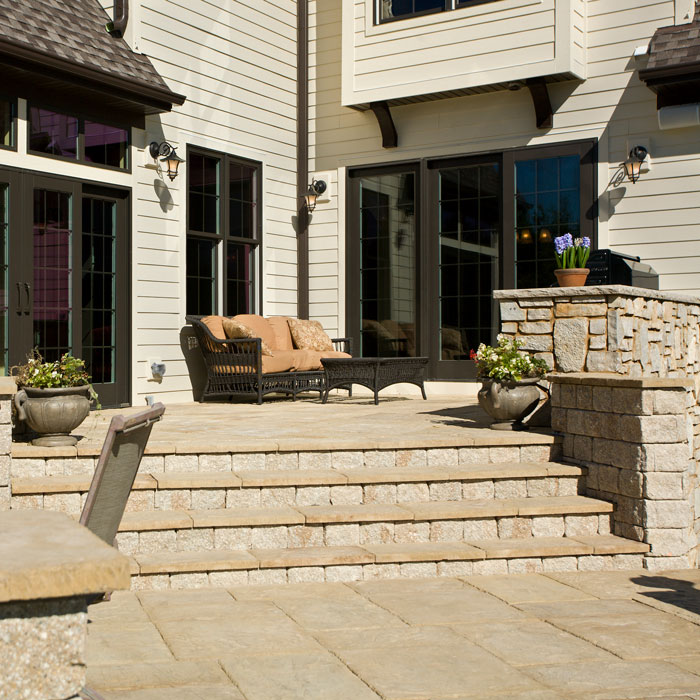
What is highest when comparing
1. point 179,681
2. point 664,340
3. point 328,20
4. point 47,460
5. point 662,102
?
point 328,20

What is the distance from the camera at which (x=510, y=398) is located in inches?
232

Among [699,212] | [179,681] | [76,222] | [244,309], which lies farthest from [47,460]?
[699,212]

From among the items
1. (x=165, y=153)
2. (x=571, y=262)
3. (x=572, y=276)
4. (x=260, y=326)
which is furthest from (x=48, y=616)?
(x=260, y=326)

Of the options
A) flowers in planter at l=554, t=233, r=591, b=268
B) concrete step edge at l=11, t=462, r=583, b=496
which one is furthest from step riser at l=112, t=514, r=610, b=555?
flowers in planter at l=554, t=233, r=591, b=268

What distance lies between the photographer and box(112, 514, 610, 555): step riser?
14.1ft

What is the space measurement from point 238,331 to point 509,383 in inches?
131

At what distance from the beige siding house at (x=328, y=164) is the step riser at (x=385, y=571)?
3785mm

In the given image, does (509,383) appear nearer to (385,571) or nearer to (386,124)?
(385,571)

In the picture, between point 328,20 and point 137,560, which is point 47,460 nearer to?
point 137,560

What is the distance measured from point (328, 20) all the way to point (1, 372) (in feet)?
18.4

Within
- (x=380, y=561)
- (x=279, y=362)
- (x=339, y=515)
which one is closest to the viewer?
(x=380, y=561)

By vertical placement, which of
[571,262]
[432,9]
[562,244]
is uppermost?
[432,9]

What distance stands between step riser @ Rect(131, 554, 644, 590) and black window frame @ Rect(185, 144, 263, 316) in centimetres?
535

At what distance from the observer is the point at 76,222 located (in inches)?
304
